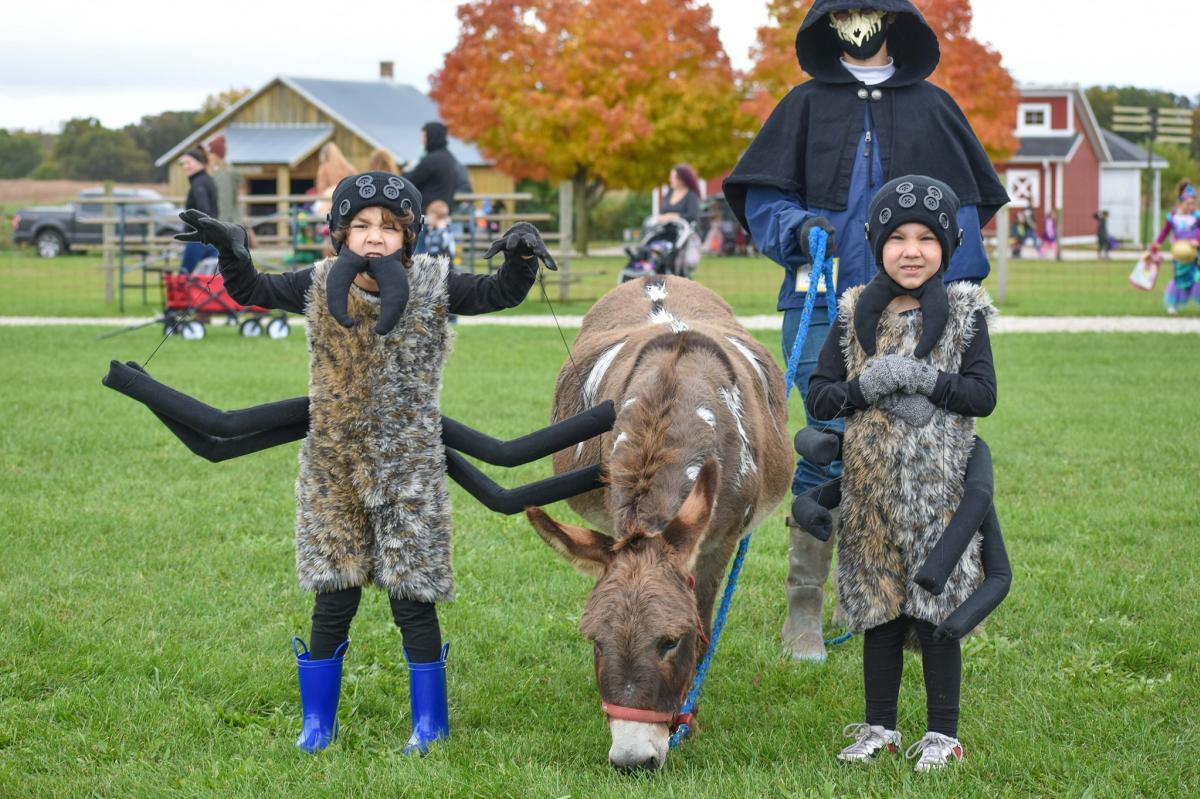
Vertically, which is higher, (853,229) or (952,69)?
(952,69)

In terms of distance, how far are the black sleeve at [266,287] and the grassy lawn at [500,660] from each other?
1.42m

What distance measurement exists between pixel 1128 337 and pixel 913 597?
42.0 ft

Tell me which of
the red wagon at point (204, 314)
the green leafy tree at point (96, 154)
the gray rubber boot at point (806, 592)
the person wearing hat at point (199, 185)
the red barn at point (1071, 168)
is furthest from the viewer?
the green leafy tree at point (96, 154)

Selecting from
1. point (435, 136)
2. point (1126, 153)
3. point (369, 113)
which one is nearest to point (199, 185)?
point (435, 136)

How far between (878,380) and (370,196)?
1649 mm

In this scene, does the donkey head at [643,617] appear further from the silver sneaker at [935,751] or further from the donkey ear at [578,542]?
the silver sneaker at [935,751]

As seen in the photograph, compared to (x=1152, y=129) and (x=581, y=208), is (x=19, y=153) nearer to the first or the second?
(x=581, y=208)

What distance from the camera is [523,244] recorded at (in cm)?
400

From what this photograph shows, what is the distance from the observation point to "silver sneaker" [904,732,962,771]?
3.90 meters

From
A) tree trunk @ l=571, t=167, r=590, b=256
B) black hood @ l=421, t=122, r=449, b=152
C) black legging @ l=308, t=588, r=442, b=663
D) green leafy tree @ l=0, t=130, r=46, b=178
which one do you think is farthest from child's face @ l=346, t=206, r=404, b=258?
green leafy tree @ l=0, t=130, r=46, b=178

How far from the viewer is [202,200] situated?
14.5 meters

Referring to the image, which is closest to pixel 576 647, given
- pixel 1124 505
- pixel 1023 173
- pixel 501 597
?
pixel 501 597

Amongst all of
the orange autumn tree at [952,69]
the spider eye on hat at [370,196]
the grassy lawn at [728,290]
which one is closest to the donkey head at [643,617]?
the spider eye on hat at [370,196]

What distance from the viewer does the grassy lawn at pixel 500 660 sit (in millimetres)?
3938
